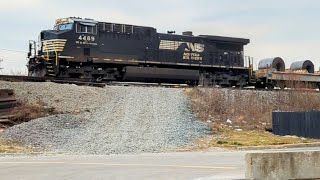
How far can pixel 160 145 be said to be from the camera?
1912 centimetres

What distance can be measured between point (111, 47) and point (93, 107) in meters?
7.90

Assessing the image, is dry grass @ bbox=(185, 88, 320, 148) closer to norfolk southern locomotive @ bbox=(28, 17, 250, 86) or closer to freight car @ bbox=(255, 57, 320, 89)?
freight car @ bbox=(255, 57, 320, 89)

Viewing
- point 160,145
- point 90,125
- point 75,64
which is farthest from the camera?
point 75,64

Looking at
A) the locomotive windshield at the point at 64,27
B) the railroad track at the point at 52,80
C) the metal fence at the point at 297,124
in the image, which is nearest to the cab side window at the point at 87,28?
the locomotive windshield at the point at 64,27

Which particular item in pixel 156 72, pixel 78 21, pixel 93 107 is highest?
pixel 78 21

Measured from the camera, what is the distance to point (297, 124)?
81.3 feet

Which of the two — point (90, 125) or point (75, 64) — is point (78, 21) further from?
point (90, 125)

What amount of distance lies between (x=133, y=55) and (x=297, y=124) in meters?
11.9

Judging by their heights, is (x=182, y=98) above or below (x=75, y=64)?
below

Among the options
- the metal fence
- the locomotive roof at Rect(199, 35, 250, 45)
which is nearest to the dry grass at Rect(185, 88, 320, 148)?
the metal fence

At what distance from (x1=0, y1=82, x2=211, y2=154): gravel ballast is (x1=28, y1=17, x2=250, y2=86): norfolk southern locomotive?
3349 mm

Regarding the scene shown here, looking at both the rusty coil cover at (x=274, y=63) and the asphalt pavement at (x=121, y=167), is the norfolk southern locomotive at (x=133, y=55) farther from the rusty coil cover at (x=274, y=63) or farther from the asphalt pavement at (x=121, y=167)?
the asphalt pavement at (x=121, y=167)

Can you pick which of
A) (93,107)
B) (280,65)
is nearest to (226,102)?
(93,107)

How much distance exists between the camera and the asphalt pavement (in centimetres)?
1110
